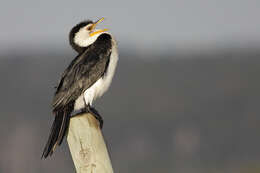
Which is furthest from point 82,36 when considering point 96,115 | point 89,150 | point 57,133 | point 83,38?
point 89,150

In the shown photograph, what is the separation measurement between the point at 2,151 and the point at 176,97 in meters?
33.5

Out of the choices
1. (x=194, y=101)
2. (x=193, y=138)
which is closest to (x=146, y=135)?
(x=193, y=138)

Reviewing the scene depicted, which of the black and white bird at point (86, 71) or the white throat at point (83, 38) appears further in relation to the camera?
the white throat at point (83, 38)

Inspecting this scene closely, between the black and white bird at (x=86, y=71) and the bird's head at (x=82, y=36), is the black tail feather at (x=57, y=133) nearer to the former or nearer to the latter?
the black and white bird at (x=86, y=71)

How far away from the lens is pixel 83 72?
40.5ft

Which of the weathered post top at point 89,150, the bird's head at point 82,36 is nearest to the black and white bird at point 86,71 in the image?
the bird's head at point 82,36

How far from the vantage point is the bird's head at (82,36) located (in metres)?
13.0

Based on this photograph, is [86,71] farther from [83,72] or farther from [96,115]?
[96,115]

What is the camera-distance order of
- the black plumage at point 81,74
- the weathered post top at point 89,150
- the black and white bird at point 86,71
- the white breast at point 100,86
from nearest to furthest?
the weathered post top at point 89,150, the black plumage at point 81,74, the black and white bird at point 86,71, the white breast at point 100,86

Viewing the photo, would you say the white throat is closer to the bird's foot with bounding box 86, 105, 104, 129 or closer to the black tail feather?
the bird's foot with bounding box 86, 105, 104, 129

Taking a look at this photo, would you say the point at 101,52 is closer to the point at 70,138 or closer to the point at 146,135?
the point at 70,138

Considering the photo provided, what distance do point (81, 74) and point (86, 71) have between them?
0.32 feet

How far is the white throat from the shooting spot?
13.0 m

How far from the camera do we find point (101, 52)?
12703mm
